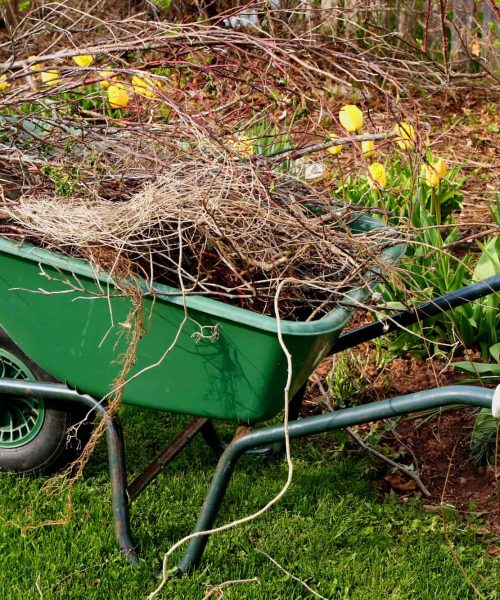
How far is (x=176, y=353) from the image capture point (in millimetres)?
1984

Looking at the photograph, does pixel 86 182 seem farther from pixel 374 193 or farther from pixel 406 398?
pixel 374 193

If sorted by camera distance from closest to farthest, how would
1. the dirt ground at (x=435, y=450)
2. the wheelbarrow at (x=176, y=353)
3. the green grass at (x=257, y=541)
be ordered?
the wheelbarrow at (x=176, y=353)
the green grass at (x=257, y=541)
the dirt ground at (x=435, y=450)

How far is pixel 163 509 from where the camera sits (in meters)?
2.56

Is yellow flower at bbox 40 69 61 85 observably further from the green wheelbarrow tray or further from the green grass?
the green grass

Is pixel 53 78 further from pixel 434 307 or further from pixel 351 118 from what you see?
pixel 434 307

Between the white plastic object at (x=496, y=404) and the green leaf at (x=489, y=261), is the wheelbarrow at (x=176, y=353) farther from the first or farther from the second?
the green leaf at (x=489, y=261)

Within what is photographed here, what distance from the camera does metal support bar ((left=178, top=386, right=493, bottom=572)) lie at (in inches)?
65.7

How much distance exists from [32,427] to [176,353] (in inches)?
30.1

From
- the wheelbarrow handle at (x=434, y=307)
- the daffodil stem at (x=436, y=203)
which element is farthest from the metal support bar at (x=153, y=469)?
the daffodil stem at (x=436, y=203)

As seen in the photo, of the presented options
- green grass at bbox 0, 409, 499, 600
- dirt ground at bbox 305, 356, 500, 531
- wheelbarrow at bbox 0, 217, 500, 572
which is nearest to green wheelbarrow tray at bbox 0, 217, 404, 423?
wheelbarrow at bbox 0, 217, 500, 572

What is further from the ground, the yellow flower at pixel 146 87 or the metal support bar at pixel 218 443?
the yellow flower at pixel 146 87

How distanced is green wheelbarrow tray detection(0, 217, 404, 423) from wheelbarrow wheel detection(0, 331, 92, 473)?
30 centimetres

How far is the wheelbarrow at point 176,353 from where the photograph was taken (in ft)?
6.07

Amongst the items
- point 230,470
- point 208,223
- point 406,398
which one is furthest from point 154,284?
point 406,398
